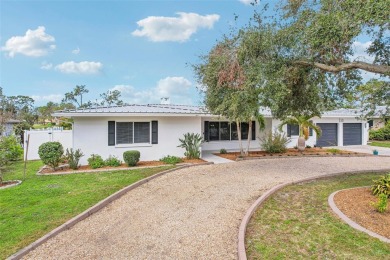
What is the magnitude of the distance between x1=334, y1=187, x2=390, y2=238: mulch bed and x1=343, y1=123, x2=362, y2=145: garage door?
53.2 ft

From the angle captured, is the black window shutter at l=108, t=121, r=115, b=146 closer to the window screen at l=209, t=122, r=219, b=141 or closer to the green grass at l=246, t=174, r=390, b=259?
the window screen at l=209, t=122, r=219, b=141

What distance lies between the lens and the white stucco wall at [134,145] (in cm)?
1248

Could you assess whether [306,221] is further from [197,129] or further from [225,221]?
[197,129]

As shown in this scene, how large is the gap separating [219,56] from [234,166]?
5596 mm

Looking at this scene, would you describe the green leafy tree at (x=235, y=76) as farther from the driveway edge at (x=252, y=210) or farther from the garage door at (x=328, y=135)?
the garage door at (x=328, y=135)

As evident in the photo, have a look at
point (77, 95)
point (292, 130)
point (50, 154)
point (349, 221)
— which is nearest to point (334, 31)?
point (349, 221)

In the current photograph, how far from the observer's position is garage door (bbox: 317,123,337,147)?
2066cm

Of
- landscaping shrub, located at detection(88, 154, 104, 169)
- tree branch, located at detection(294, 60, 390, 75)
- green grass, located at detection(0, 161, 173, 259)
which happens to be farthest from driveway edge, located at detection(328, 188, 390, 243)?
landscaping shrub, located at detection(88, 154, 104, 169)

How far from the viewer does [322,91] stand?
9906 millimetres

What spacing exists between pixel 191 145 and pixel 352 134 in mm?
16301

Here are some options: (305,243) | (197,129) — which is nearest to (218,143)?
(197,129)

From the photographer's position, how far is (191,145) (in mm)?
13992

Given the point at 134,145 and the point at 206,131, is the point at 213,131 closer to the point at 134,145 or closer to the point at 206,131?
the point at 206,131

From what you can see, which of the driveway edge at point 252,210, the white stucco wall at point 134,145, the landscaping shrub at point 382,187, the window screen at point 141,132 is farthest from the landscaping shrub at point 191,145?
the landscaping shrub at point 382,187
